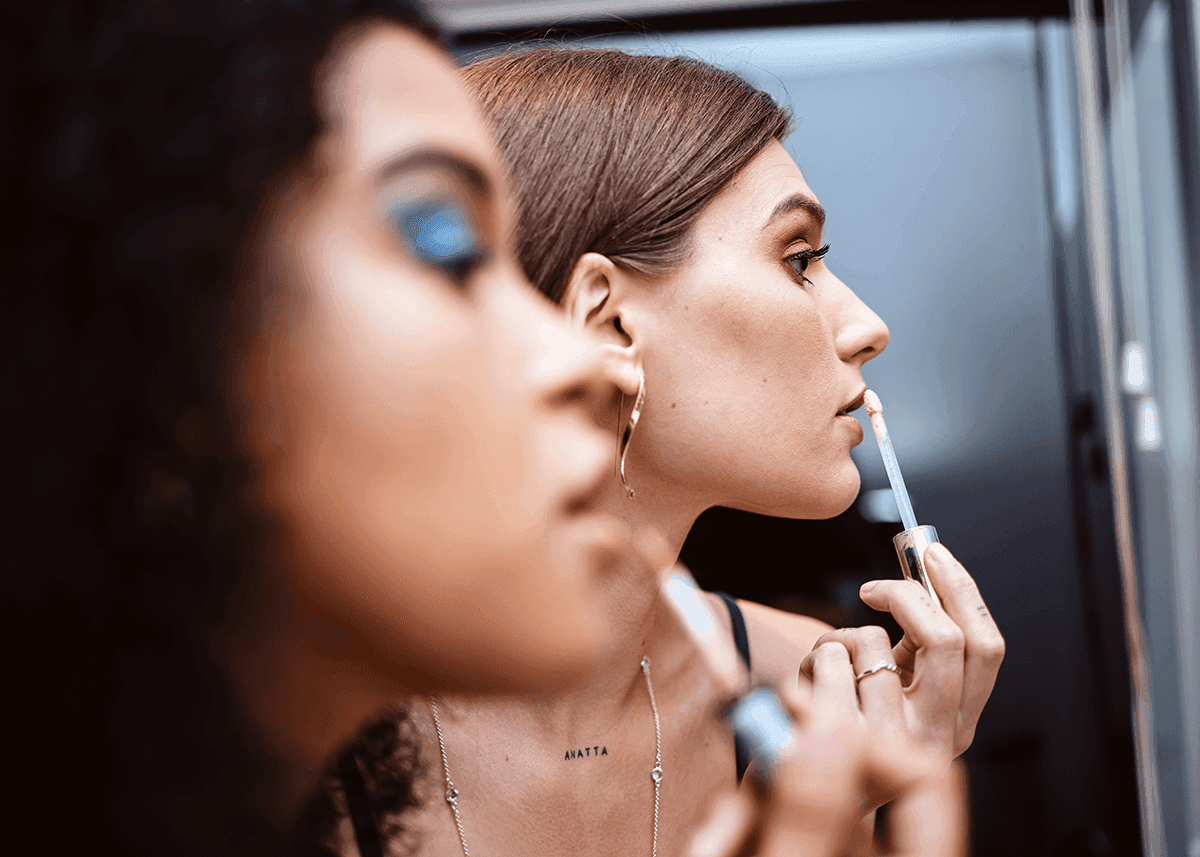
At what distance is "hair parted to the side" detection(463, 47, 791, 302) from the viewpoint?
70 cm

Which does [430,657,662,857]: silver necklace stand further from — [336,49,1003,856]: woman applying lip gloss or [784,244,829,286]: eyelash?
[784,244,829,286]: eyelash

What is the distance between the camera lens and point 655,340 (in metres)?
0.71

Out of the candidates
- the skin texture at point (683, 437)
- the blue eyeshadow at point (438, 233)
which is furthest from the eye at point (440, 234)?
the skin texture at point (683, 437)

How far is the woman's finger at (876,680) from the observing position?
574mm

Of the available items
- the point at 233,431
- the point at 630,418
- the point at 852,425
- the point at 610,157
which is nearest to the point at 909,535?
the point at 852,425

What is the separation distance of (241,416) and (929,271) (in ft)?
2.71

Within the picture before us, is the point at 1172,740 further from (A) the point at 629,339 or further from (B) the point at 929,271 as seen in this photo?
(A) the point at 629,339

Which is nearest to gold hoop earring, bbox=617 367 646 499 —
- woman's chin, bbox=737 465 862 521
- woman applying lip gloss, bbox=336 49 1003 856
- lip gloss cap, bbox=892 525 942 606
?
woman applying lip gloss, bbox=336 49 1003 856

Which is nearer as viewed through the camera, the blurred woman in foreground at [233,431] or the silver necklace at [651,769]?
the blurred woman in foreground at [233,431]

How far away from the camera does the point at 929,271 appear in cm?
95

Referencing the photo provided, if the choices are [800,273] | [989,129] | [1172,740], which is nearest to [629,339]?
[800,273]

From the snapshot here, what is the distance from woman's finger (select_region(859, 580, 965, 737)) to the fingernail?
3 cm

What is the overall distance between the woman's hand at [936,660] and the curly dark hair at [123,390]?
43 centimetres

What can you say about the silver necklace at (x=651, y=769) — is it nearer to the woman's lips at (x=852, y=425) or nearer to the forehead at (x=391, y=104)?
the woman's lips at (x=852, y=425)
